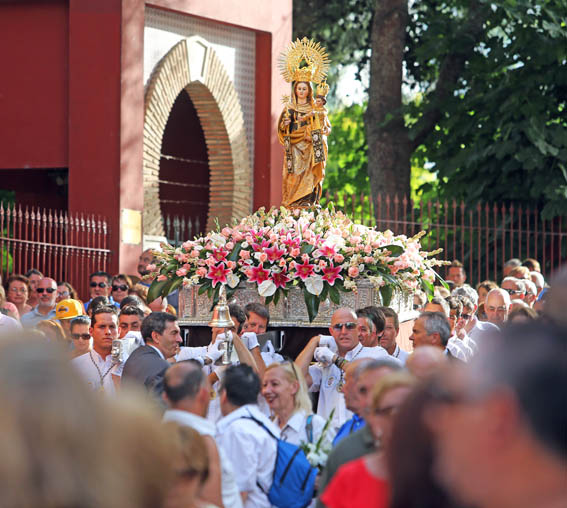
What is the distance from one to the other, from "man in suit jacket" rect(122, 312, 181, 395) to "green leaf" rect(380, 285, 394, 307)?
266cm

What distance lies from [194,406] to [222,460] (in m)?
0.36

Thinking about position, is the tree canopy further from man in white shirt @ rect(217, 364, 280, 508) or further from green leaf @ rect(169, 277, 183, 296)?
man in white shirt @ rect(217, 364, 280, 508)

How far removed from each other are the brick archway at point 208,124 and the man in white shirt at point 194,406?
1267 cm

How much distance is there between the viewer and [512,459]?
250 cm

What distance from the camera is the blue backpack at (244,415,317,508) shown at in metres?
5.43

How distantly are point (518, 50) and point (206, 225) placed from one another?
20.3ft

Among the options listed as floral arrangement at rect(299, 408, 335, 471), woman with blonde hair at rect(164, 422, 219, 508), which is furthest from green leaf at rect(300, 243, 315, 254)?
woman with blonde hair at rect(164, 422, 219, 508)

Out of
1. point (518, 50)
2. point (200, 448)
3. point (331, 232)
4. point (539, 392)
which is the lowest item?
point (200, 448)

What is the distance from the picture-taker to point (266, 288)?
9906mm

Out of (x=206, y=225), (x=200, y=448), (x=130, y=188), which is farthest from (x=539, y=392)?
(x=206, y=225)

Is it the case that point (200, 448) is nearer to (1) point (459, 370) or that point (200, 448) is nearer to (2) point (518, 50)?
(1) point (459, 370)

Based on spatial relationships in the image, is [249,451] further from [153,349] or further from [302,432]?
[153,349]

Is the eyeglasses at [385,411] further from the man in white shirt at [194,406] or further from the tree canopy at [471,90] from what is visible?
the tree canopy at [471,90]

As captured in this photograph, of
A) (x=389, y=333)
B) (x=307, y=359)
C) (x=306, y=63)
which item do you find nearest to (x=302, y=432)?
(x=307, y=359)
